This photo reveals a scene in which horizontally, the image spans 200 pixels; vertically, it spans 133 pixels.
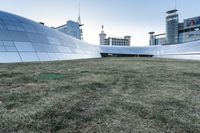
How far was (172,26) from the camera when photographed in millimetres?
151500

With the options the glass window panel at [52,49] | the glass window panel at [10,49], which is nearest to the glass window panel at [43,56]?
the glass window panel at [52,49]

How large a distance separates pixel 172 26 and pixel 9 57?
154758 millimetres

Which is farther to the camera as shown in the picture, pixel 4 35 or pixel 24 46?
pixel 24 46

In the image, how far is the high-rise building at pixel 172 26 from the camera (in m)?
148

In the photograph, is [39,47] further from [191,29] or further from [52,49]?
[191,29]

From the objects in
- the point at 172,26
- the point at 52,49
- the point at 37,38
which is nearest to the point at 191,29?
the point at 172,26

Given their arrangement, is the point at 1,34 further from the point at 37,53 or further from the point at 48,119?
the point at 48,119

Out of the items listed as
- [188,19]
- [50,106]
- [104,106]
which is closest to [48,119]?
[50,106]

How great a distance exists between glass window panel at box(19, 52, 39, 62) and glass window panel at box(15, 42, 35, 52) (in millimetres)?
567

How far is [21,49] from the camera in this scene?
72.6 ft

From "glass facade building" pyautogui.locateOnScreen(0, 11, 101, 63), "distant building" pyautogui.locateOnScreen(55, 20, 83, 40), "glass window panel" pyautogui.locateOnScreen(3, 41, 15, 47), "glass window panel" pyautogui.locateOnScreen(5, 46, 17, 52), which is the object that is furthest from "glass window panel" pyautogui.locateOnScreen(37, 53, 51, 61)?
"distant building" pyautogui.locateOnScreen(55, 20, 83, 40)

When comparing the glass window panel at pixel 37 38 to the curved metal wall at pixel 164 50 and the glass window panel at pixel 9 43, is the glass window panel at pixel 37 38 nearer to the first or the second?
the glass window panel at pixel 9 43

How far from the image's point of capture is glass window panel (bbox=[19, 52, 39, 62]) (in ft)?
70.0

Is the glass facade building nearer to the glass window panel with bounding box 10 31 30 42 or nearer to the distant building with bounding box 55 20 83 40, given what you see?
the glass window panel with bounding box 10 31 30 42
